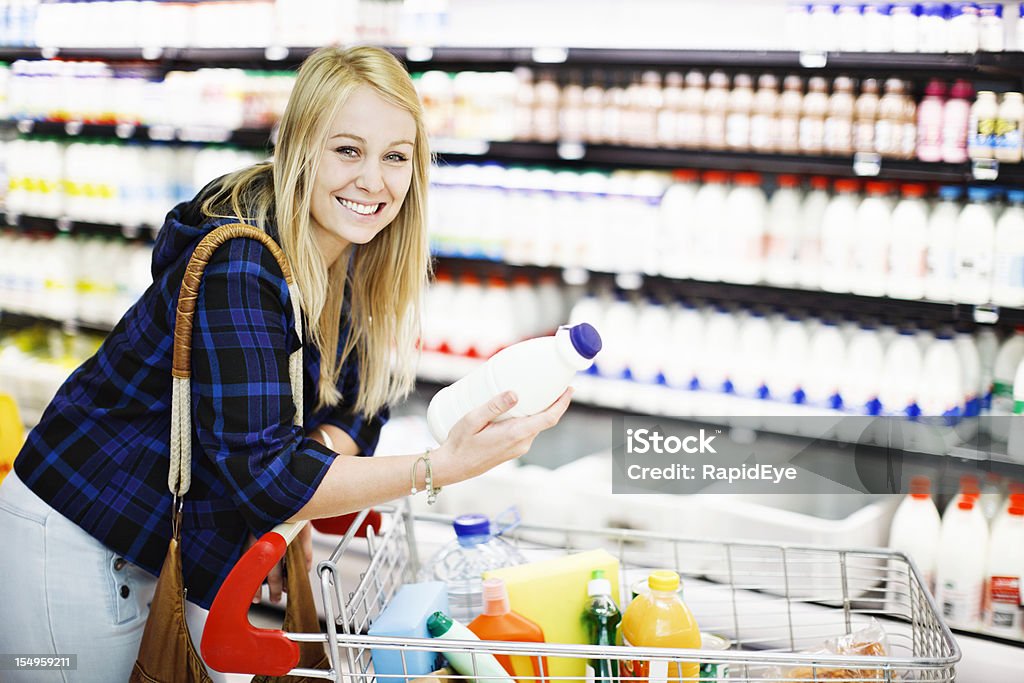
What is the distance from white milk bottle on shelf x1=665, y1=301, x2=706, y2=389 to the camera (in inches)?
126

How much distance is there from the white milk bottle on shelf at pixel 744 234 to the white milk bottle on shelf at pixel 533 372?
181 centimetres

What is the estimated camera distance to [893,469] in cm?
291

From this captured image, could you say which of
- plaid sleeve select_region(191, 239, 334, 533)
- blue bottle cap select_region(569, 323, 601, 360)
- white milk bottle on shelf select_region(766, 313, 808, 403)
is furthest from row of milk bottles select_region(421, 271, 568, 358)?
blue bottle cap select_region(569, 323, 601, 360)

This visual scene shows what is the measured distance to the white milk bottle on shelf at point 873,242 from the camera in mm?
2889

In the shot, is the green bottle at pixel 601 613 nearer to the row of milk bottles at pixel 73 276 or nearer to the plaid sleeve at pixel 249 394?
the plaid sleeve at pixel 249 394

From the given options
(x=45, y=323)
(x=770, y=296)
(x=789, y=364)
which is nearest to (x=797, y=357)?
(x=789, y=364)

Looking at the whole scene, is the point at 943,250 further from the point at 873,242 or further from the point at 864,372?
the point at 864,372

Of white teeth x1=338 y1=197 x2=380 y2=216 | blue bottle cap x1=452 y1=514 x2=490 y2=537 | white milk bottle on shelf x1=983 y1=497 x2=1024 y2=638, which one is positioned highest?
white teeth x1=338 y1=197 x2=380 y2=216

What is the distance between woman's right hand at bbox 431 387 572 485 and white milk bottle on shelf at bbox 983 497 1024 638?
1.70 metres

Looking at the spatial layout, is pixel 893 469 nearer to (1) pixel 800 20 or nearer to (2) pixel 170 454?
(1) pixel 800 20

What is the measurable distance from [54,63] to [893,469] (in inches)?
163

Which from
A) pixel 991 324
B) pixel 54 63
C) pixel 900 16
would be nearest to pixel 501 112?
pixel 900 16

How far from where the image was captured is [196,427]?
1.57 metres

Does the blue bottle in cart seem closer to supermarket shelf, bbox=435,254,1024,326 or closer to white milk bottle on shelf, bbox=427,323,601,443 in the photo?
white milk bottle on shelf, bbox=427,323,601,443
